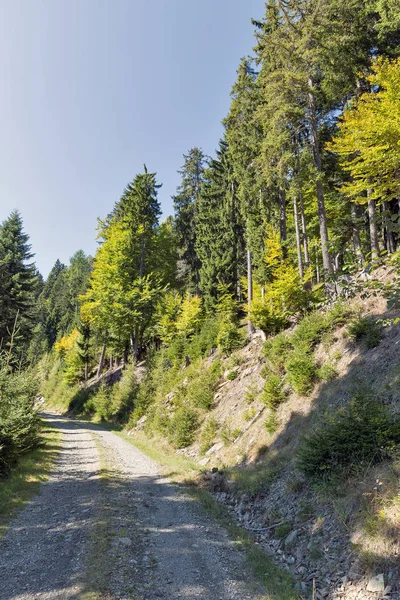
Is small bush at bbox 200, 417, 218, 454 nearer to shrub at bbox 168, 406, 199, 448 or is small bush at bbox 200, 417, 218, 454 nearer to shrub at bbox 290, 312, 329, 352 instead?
shrub at bbox 168, 406, 199, 448

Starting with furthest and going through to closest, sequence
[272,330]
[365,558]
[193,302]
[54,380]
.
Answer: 1. [54,380]
2. [193,302]
3. [272,330]
4. [365,558]

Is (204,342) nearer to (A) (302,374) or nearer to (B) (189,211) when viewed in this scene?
(A) (302,374)

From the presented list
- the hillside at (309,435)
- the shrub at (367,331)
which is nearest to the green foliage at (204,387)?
the hillside at (309,435)

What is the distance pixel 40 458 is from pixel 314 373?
1095 centimetres

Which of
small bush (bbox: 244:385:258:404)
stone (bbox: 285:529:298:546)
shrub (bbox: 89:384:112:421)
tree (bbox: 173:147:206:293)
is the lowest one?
shrub (bbox: 89:384:112:421)

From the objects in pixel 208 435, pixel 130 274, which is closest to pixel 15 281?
pixel 130 274

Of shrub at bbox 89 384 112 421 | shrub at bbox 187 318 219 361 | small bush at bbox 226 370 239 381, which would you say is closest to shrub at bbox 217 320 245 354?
shrub at bbox 187 318 219 361

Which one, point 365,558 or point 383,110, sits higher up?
point 383,110

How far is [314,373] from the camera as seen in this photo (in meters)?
10.8

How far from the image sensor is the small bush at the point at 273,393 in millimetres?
11732

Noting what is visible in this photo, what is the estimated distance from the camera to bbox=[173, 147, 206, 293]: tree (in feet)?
117

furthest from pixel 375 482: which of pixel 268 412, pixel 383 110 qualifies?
pixel 383 110

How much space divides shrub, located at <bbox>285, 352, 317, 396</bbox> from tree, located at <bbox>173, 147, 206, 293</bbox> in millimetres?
23316

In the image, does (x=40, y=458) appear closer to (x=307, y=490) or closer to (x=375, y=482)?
(x=307, y=490)
